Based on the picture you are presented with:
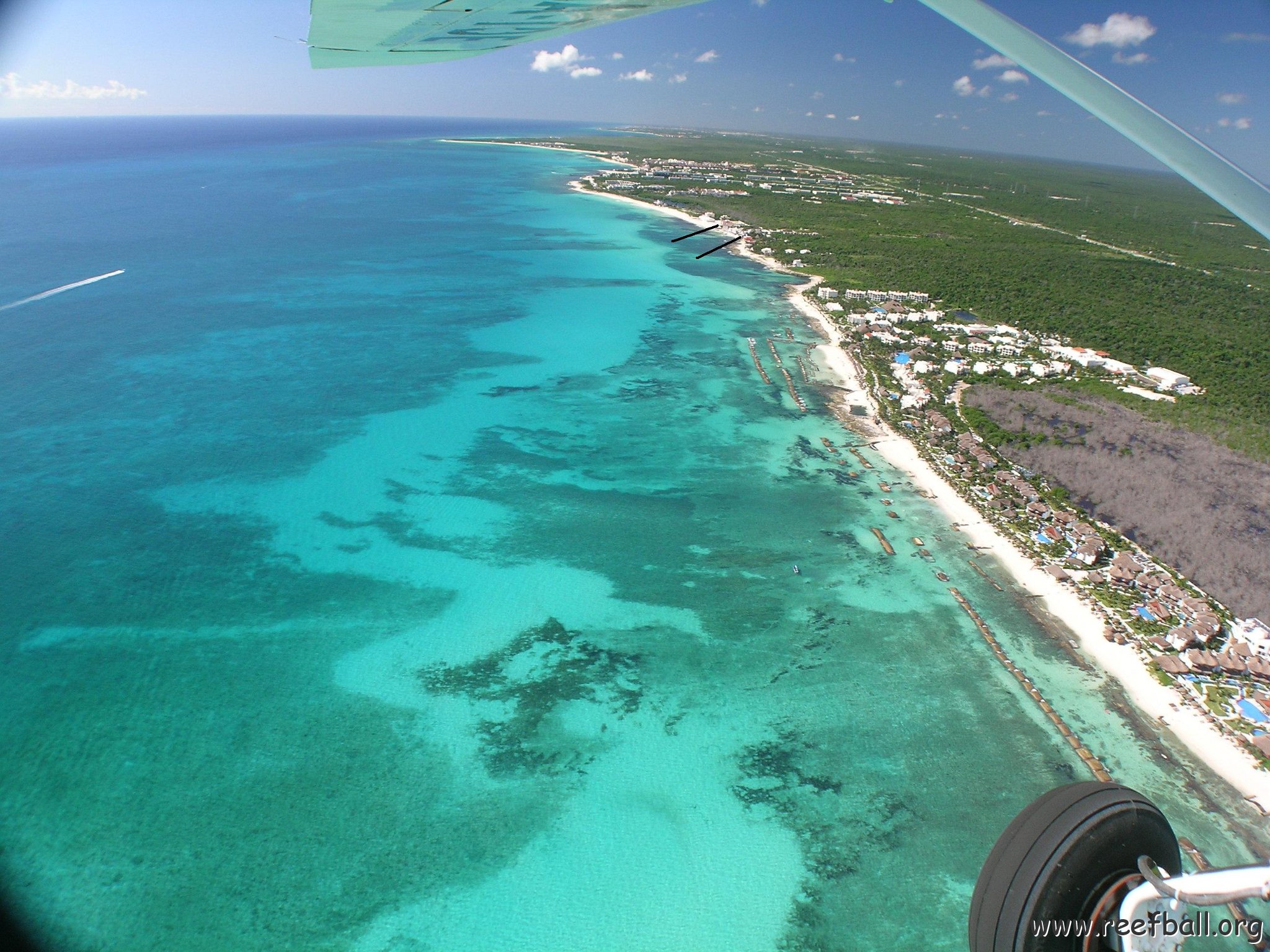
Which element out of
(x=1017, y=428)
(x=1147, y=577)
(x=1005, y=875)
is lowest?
(x=1147, y=577)

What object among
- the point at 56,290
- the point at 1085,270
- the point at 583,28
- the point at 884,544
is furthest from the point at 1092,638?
the point at 56,290

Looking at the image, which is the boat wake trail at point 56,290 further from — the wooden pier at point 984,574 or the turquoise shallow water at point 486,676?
the wooden pier at point 984,574

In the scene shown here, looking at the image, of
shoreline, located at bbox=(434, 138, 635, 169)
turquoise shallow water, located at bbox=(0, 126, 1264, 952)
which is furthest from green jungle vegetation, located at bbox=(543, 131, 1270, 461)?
shoreline, located at bbox=(434, 138, 635, 169)

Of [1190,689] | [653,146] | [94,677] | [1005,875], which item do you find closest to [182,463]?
[94,677]

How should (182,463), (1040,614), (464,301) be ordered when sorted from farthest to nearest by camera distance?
(464,301), (182,463), (1040,614)

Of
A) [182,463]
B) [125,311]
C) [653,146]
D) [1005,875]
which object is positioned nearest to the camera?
[1005,875]

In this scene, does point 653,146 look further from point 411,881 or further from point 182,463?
point 411,881
